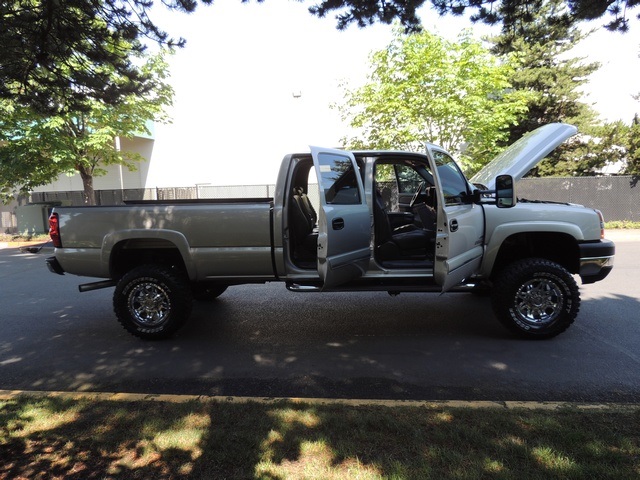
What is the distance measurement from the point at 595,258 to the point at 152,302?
5.05m

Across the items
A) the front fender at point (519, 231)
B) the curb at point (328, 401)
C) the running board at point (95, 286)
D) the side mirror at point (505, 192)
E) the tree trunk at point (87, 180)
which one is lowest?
the curb at point (328, 401)

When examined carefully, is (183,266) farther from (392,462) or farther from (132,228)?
(392,462)

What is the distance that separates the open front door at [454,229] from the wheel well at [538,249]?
48 centimetres

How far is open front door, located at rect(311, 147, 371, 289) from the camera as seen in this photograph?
4305mm

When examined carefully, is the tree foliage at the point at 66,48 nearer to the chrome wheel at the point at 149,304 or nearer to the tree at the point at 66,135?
the chrome wheel at the point at 149,304

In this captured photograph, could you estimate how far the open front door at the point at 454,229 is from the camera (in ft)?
14.1

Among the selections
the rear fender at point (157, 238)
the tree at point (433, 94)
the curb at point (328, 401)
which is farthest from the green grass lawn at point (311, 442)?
the tree at point (433, 94)

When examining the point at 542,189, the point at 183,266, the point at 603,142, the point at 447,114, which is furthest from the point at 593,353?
A: the point at 603,142

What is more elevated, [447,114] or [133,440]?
[447,114]

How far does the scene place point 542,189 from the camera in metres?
18.0

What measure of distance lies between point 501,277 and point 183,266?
3.72m

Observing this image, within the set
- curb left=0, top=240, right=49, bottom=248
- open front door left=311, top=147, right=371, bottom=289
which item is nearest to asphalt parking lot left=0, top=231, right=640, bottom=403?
open front door left=311, top=147, right=371, bottom=289

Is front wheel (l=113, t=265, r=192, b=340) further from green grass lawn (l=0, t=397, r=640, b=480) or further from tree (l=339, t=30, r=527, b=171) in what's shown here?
tree (l=339, t=30, r=527, b=171)

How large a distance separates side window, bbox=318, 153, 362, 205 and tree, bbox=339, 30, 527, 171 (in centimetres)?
1110
